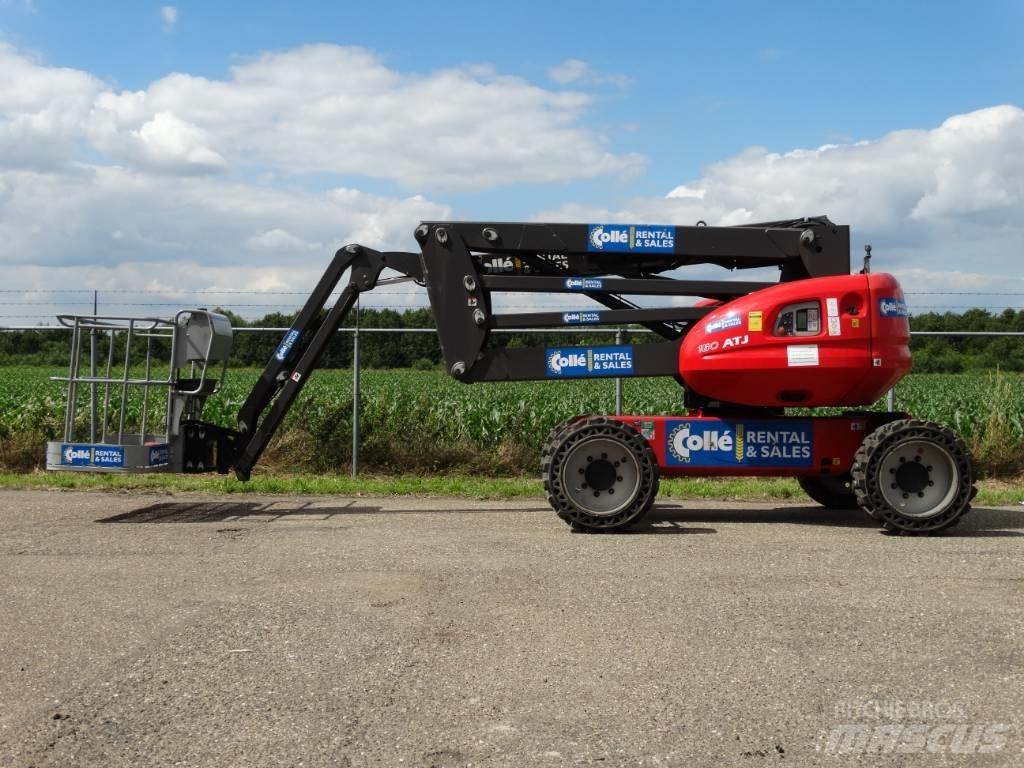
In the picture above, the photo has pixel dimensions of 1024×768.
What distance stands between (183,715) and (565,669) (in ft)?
5.52

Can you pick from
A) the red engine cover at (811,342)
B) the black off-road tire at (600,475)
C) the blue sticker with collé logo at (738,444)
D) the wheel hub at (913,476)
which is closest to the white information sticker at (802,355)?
the red engine cover at (811,342)

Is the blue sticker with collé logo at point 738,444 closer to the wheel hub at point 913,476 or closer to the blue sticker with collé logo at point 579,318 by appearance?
the wheel hub at point 913,476

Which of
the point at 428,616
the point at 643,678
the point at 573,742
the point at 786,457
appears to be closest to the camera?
the point at 573,742

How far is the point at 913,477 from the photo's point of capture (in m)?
8.72

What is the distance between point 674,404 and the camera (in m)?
14.8

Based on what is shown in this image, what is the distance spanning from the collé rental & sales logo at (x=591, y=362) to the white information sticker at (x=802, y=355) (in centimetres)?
146

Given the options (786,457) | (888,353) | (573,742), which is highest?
(888,353)

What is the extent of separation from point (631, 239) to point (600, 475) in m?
2.23

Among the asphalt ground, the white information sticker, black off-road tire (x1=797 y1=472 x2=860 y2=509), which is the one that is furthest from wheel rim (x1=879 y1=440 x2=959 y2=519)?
black off-road tire (x1=797 y1=472 x2=860 y2=509)

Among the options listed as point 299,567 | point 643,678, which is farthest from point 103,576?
point 643,678

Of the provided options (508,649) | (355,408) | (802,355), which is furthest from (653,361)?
(508,649)

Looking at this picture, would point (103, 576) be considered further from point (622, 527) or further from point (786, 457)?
point (786, 457)

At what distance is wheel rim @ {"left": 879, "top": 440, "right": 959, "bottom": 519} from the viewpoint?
8594 millimetres

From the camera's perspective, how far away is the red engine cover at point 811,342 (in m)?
8.67
